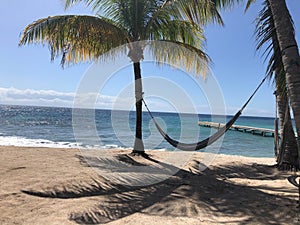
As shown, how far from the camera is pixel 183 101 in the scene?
6.11 m

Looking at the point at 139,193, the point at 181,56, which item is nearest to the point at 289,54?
the point at 139,193

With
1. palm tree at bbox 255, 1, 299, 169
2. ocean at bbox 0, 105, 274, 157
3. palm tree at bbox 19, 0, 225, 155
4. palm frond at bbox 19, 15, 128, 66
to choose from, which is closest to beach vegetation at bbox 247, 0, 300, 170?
palm tree at bbox 255, 1, 299, 169

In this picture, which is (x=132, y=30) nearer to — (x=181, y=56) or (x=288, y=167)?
(x=181, y=56)

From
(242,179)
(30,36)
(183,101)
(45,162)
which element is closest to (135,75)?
(183,101)

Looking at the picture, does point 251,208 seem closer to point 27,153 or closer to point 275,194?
point 275,194

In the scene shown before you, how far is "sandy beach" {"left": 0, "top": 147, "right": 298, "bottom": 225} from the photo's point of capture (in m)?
2.12

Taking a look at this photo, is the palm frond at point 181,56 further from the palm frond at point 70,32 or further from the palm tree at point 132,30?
the palm frond at point 70,32

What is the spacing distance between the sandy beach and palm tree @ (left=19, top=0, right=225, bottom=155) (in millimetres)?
1624

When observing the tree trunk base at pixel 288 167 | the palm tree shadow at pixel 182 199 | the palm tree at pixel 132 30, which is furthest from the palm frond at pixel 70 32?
the tree trunk base at pixel 288 167

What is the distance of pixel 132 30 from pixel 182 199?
139 inches

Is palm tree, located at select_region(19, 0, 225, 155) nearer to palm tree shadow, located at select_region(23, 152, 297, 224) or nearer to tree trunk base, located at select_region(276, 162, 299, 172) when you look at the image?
palm tree shadow, located at select_region(23, 152, 297, 224)

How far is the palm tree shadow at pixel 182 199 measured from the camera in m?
2.17

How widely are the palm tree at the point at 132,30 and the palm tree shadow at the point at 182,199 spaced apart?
2088 millimetres

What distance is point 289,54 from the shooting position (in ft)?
6.72
